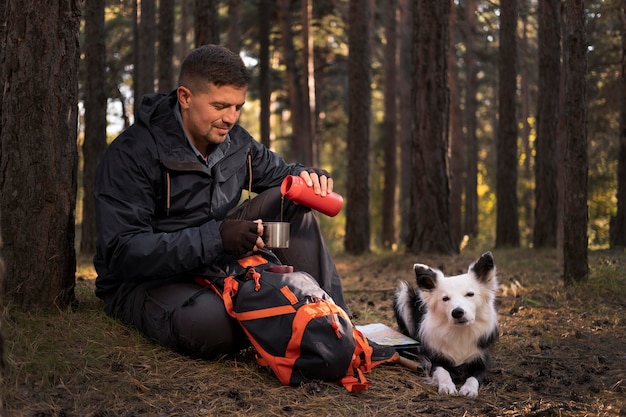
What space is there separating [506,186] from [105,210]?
1217 centimetres

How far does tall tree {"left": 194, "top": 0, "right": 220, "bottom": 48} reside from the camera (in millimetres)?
10117

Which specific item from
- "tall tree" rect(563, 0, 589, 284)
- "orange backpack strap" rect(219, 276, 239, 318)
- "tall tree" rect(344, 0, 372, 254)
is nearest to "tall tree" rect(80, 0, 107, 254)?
"tall tree" rect(344, 0, 372, 254)

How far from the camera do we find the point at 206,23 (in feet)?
33.2

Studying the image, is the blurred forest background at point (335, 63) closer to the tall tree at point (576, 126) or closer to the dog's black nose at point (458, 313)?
the tall tree at point (576, 126)

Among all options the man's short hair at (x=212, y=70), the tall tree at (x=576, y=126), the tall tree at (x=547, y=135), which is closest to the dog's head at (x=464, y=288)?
the man's short hair at (x=212, y=70)

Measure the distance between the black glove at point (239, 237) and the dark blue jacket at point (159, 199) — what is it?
5 centimetres

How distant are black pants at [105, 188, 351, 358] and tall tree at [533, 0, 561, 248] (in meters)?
9.60

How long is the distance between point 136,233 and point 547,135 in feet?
36.6

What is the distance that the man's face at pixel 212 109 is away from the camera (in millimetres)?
4562

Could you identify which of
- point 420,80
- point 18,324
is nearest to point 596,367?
point 18,324

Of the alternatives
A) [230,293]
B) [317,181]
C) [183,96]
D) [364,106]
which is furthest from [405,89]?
[230,293]

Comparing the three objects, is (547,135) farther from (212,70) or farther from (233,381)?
(233,381)

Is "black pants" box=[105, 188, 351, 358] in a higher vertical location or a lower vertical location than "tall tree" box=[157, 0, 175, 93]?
lower

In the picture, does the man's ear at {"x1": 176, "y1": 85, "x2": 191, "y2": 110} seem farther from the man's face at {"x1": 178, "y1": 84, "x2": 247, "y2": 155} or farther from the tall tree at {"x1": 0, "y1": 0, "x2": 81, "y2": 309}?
the tall tree at {"x1": 0, "y1": 0, "x2": 81, "y2": 309}
